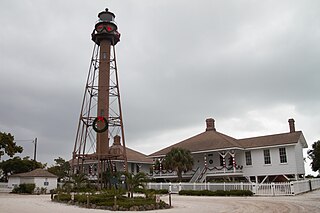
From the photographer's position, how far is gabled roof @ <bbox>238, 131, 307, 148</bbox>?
34.4 metres

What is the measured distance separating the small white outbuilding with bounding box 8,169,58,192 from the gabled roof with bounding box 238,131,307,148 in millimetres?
22467

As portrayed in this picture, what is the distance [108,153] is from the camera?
123 feet

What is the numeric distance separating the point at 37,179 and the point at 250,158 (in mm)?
23926

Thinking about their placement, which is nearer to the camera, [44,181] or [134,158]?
[44,181]

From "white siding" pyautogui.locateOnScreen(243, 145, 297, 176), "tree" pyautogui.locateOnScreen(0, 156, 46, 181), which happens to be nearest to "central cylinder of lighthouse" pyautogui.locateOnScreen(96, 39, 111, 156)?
"white siding" pyautogui.locateOnScreen(243, 145, 297, 176)

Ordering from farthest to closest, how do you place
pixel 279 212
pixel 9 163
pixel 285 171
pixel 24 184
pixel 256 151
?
pixel 9 163 < pixel 24 184 < pixel 256 151 < pixel 285 171 < pixel 279 212

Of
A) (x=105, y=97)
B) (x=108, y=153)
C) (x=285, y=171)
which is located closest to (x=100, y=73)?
(x=105, y=97)

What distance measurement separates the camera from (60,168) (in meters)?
59.0

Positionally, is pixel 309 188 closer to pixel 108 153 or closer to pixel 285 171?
pixel 285 171

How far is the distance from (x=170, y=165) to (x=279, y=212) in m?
20.4

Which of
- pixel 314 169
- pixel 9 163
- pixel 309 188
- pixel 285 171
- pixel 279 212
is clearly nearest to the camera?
pixel 279 212

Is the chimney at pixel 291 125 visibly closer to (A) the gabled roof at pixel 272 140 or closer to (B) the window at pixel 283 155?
(A) the gabled roof at pixel 272 140

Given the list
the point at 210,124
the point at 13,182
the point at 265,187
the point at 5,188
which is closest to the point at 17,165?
the point at 5,188

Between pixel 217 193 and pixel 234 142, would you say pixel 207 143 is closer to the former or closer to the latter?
pixel 234 142
